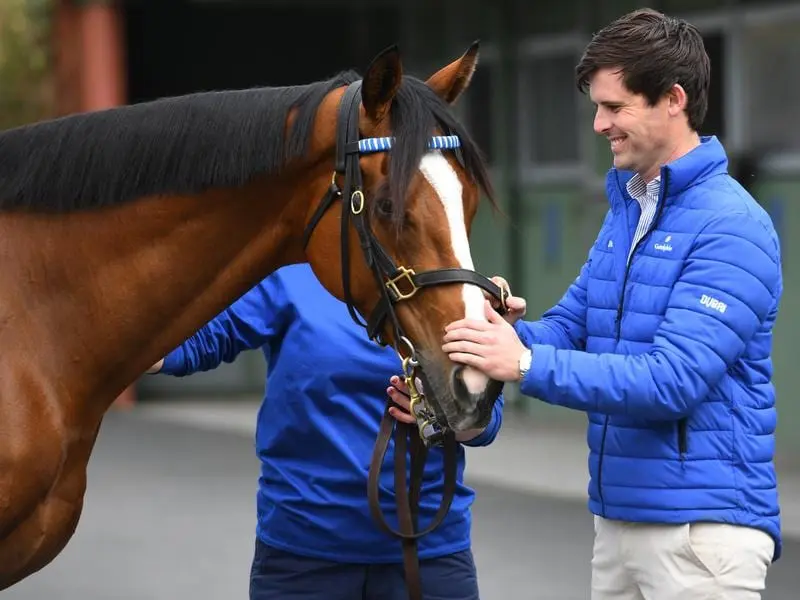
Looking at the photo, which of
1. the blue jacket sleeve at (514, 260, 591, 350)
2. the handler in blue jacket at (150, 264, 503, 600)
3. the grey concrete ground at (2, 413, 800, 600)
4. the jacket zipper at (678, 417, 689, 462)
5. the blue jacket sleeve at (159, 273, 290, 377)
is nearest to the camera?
the jacket zipper at (678, 417, 689, 462)

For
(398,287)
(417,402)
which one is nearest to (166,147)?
(398,287)

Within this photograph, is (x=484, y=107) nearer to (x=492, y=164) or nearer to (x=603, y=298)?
(x=492, y=164)

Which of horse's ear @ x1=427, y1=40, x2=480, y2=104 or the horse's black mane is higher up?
horse's ear @ x1=427, y1=40, x2=480, y2=104

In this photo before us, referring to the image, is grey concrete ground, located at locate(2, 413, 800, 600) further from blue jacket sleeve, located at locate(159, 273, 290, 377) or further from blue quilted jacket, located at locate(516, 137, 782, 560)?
blue quilted jacket, located at locate(516, 137, 782, 560)

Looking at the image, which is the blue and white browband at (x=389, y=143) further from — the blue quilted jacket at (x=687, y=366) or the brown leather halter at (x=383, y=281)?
the blue quilted jacket at (x=687, y=366)

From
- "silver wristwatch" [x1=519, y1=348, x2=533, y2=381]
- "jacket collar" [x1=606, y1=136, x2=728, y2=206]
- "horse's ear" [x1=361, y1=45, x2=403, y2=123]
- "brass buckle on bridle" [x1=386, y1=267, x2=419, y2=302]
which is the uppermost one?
"horse's ear" [x1=361, y1=45, x2=403, y2=123]

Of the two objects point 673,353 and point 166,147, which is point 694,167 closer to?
point 673,353

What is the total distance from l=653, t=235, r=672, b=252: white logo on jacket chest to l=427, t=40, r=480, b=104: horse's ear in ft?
1.85

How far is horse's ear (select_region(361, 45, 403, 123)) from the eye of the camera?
2.61m

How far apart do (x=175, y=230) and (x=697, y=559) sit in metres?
1.31

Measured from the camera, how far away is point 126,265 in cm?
287

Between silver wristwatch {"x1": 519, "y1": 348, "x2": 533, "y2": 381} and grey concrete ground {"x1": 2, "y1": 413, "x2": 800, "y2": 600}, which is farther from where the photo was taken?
grey concrete ground {"x1": 2, "y1": 413, "x2": 800, "y2": 600}

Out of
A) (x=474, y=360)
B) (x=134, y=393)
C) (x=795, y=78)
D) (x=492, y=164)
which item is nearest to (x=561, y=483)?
(x=795, y=78)

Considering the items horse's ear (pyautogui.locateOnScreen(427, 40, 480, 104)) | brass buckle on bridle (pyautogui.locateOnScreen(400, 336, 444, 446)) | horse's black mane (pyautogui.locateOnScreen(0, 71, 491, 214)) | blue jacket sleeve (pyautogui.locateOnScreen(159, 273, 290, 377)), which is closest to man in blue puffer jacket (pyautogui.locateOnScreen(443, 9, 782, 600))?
brass buckle on bridle (pyautogui.locateOnScreen(400, 336, 444, 446))
